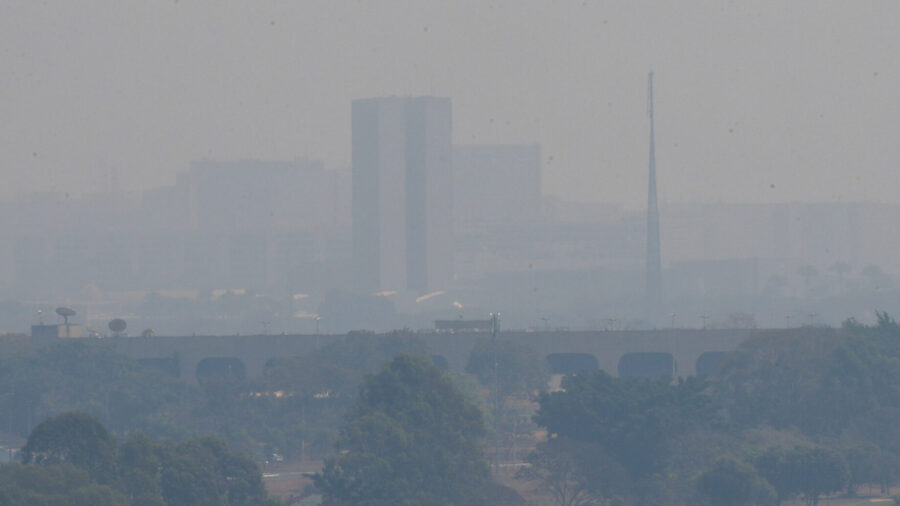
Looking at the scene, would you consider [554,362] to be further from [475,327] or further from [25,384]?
[25,384]

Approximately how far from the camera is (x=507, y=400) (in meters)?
125

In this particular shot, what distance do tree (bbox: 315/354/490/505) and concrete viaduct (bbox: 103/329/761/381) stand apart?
227 feet

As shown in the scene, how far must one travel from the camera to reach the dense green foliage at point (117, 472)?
2154 inches

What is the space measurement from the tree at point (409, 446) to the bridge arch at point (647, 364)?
76986mm

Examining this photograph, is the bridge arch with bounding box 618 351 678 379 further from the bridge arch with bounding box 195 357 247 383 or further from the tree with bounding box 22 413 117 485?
the tree with bounding box 22 413 117 485

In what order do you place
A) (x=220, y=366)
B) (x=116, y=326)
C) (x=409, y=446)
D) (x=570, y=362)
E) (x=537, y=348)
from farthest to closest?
1. (x=220, y=366)
2. (x=116, y=326)
3. (x=570, y=362)
4. (x=537, y=348)
5. (x=409, y=446)

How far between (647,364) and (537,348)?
12.4 meters

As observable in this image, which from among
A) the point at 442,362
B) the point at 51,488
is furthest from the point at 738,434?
the point at 442,362

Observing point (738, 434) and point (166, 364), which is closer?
point (738, 434)

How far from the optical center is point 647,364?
15225 centimetres

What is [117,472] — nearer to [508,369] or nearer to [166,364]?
[508,369]

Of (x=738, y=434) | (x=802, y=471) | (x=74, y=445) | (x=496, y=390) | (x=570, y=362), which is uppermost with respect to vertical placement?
(x=570, y=362)

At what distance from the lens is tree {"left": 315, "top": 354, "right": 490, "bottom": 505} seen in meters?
68.0

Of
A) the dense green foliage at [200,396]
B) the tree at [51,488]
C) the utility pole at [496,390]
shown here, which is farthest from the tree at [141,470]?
the dense green foliage at [200,396]
